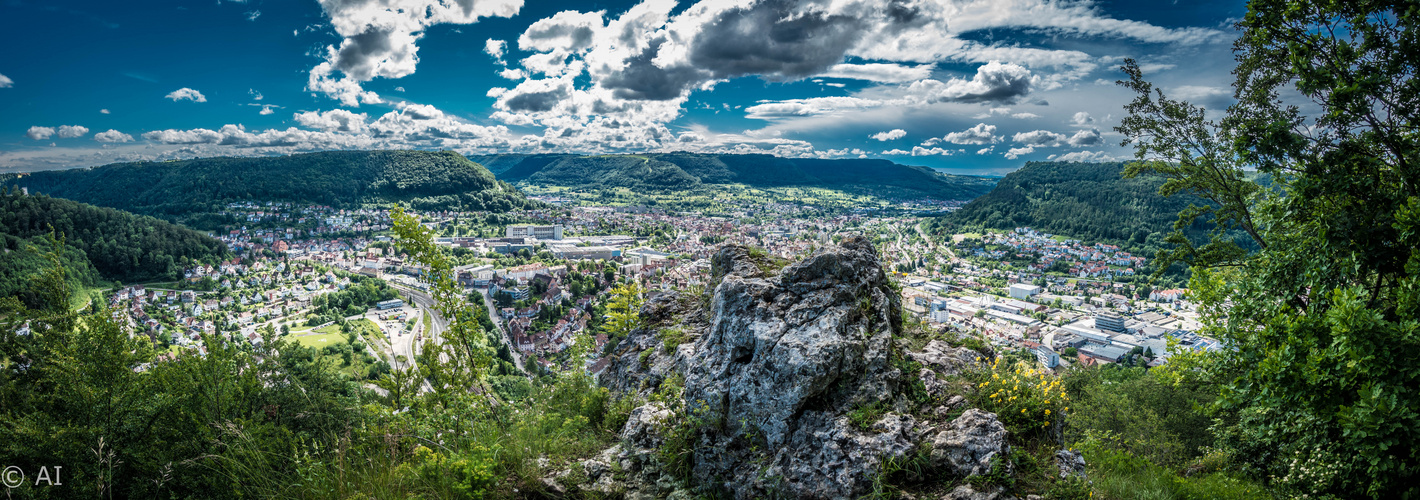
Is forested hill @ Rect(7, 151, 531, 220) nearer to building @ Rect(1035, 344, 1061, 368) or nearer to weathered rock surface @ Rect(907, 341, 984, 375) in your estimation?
building @ Rect(1035, 344, 1061, 368)

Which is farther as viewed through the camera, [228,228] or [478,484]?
[228,228]

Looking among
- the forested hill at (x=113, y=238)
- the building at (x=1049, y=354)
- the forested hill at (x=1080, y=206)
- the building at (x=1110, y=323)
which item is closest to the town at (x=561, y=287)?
the building at (x=1110, y=323)

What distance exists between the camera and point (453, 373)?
497cm

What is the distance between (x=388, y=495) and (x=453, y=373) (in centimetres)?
143

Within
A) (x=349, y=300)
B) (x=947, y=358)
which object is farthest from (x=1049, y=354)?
(x=349, y=300)

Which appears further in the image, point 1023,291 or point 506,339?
point 1023,291

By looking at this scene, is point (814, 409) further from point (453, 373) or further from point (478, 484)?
point (453, 373)

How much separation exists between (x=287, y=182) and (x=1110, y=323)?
17030 cm

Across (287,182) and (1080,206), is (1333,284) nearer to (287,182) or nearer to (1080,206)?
(1080,206)

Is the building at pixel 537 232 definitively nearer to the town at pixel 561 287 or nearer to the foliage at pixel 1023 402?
the town at pixel 561 287

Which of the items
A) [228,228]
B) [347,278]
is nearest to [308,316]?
[347,278]

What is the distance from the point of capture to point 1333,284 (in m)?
5.16

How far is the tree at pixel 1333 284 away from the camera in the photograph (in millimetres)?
3951

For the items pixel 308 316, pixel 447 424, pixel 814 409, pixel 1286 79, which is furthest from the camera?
pixel 308 316
